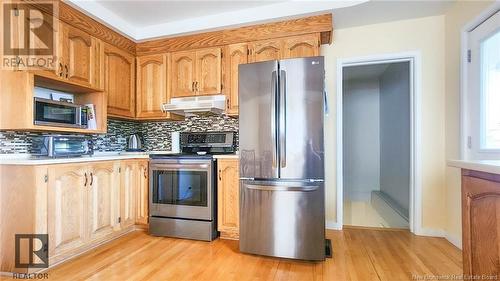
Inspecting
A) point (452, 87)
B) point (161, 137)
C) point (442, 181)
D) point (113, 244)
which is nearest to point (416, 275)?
point (442, 181)

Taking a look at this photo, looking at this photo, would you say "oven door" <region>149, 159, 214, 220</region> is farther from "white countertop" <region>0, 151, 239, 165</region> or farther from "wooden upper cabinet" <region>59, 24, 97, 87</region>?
"wooden upper cabinet" <region>59, 24, 97, 87</region>

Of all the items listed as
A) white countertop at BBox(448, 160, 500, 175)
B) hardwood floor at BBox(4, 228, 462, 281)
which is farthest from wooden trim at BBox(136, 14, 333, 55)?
hardwood floor at BBox(4, 228, 462, 281)

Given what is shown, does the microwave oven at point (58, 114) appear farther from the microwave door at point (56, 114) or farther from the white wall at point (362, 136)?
the white wall at point (362, 136)

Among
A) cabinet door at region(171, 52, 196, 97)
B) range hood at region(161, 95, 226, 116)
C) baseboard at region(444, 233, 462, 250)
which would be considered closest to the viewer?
baseboard at region(444, 233, 462, 250)

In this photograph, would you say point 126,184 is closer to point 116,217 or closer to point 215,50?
point 116,217

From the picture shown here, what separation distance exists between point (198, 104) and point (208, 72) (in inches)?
17.6

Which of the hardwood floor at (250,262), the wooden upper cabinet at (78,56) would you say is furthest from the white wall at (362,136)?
the wooden upper cabinet at (78,56)

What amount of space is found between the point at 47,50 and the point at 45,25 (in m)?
0.21

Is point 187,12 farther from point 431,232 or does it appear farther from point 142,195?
point 431,232

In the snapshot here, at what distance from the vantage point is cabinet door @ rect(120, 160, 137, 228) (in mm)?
2691

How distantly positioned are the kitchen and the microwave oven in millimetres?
10

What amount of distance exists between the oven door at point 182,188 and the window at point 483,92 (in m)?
2.42

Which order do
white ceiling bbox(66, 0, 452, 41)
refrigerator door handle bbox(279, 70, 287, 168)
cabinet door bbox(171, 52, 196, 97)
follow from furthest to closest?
1. cabinet door bbox(171, 52, 196, 97)
2. white ceiling bbox(66, 0, 452, 41)
3. refrigerator door handle bbox(279, 70, 287, 168)

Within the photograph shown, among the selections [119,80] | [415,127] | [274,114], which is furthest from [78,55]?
[415,127]
